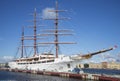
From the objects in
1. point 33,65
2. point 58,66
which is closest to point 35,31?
point 33,65

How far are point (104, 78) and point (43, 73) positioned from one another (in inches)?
1205

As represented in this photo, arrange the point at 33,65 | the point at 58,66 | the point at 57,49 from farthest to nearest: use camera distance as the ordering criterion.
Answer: the point at 33,65 → the point at 57,49 → the point at 58,66

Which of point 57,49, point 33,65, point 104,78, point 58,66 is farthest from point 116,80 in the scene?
point 33,65

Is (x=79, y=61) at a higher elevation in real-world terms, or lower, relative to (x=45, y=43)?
lower

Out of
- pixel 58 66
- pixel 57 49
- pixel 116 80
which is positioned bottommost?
pixel 116 80

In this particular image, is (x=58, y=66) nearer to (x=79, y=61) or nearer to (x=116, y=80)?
(x=79, y=61)

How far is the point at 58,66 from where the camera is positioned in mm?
80938

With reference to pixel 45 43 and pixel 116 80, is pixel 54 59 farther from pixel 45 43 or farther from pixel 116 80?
pixel 116 80

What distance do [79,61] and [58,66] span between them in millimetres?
7384

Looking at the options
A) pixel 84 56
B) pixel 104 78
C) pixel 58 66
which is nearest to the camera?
pixel 104 78

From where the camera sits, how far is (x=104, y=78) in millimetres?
53688

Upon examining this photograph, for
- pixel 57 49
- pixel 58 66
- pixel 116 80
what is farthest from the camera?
pixel 57 49

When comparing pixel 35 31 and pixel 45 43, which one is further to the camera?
pixel 35 31

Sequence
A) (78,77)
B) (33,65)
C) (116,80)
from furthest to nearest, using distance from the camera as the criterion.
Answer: (33,65) < (78,77) < (116,80)
